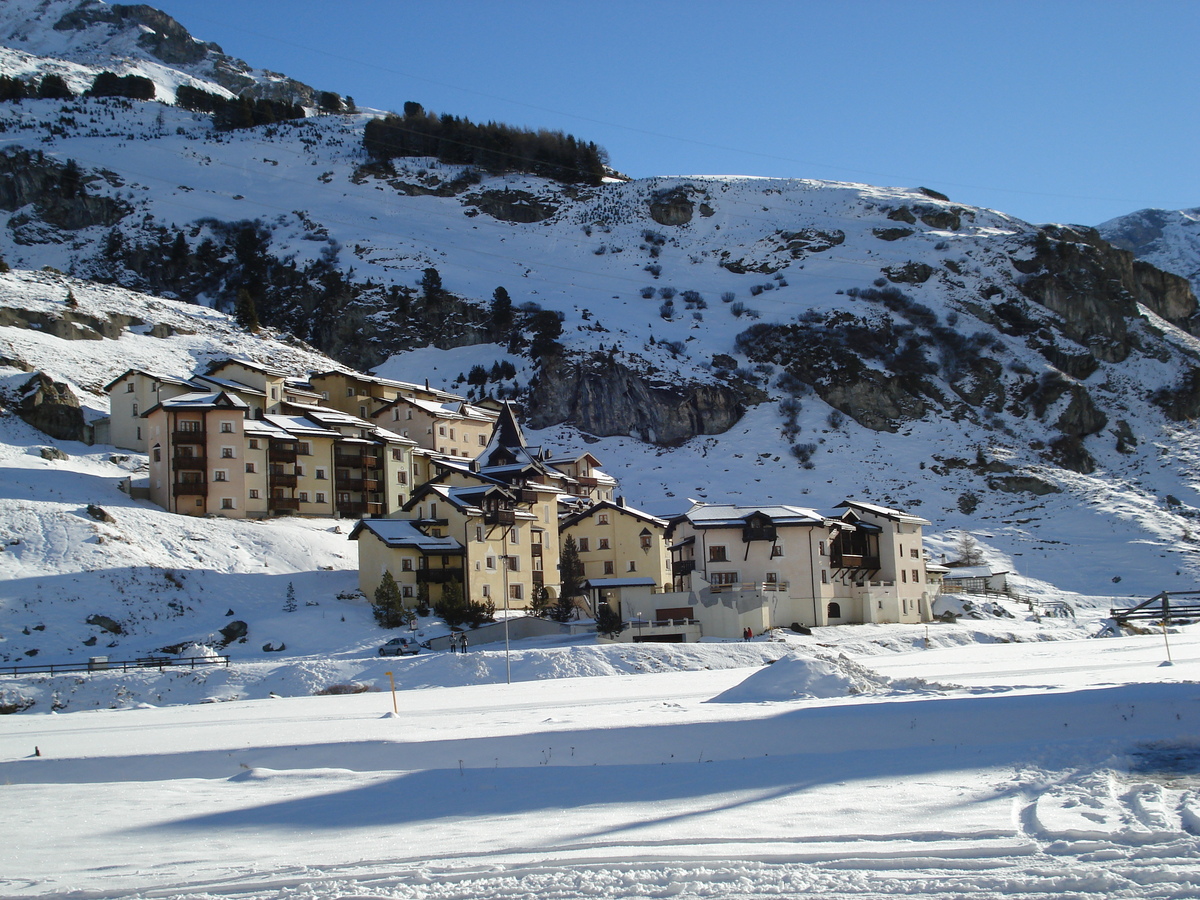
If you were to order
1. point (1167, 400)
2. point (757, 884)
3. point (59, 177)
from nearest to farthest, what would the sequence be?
1. point (757, 884)
2. point (1167, 400)
3. point (59, 177)

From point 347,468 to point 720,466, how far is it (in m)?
40.6

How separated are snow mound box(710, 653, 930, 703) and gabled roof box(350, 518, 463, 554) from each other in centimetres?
3089

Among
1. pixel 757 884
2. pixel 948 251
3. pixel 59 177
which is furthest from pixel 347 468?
pixel 59 177

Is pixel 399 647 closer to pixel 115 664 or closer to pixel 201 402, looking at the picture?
pixel 115 664

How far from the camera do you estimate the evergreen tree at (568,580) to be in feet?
183

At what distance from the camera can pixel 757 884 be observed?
11.3 m

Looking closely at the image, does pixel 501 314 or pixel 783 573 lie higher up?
pixel 501 314

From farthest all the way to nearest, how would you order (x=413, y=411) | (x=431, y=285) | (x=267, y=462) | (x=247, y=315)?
(x=431, y=285), (x=247, y=315), (x=413, y=411), (x=267, y=462)

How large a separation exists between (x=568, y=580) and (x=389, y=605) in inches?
505

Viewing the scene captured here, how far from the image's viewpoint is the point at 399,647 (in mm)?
45562

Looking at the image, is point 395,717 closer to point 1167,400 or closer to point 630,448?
point 630,448

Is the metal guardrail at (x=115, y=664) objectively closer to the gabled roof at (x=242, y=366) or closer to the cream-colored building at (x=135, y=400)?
the cream-colored building at (x=135, y=400)

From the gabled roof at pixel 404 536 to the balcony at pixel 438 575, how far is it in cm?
111

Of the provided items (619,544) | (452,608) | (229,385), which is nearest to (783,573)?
(619,544)
